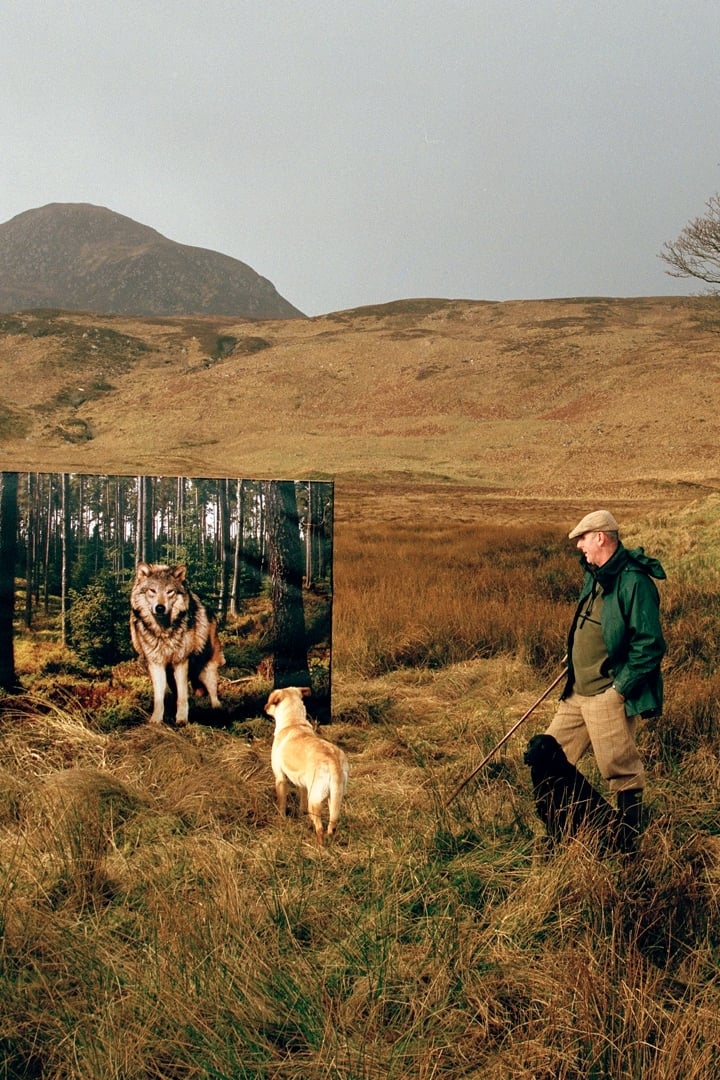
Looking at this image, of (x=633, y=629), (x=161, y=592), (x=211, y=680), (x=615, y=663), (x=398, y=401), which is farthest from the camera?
(x=398, y=401)

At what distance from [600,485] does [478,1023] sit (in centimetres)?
3535

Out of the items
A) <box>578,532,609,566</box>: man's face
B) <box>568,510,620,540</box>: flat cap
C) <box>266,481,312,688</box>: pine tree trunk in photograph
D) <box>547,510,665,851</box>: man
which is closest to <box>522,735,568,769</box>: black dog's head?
<box>547,510,665,851</box>: man

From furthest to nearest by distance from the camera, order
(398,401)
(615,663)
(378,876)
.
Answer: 1. (398,401)
2. (615,663)
3. (378,876)

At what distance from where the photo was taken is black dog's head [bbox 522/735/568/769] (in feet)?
15.2

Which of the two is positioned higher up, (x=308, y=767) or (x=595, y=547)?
(x=595, y=547)

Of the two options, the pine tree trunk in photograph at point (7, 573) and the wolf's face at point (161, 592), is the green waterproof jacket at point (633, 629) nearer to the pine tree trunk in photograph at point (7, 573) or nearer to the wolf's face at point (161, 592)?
the wolf's face at point (161, 592)

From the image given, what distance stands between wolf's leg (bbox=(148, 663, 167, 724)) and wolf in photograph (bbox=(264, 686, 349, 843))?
1745 mm

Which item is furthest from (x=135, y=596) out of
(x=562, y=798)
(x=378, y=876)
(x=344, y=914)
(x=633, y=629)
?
(x=633, y=629)

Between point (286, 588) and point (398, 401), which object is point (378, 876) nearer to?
point (286, 588)

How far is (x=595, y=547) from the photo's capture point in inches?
182

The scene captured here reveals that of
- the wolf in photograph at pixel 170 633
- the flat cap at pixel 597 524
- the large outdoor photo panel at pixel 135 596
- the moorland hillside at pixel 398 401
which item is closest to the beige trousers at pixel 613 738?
the flat cap at pixel 597 524

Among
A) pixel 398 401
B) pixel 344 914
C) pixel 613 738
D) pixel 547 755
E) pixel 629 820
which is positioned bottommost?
pixel 344 914

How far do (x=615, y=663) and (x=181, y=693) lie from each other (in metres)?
3.80

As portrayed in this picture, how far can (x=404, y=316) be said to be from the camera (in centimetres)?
9212
